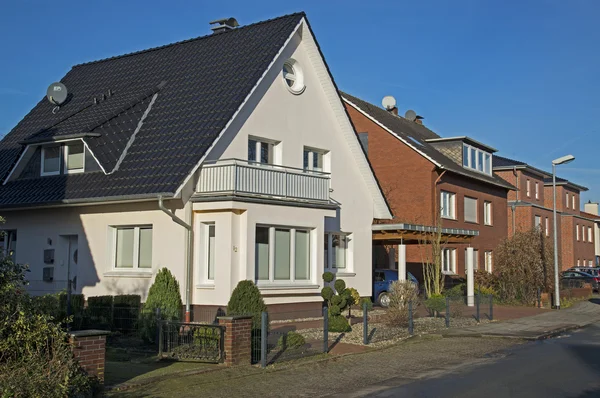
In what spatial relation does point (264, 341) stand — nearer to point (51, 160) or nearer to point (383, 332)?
point (383, 332)

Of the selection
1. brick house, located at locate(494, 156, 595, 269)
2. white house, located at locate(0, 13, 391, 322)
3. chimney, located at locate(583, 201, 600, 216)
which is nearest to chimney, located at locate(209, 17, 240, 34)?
white house, located at locate(0, 13, 391, 322)

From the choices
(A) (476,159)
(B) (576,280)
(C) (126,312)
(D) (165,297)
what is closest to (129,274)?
(D) (165,297)

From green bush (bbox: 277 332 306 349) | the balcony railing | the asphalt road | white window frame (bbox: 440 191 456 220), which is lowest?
the asphalt road

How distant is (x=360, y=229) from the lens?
25.7m

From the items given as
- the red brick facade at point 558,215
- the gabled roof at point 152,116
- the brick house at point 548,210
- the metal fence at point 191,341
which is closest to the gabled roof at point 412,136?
the brick house at point 548,210

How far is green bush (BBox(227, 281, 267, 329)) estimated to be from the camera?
17.4 m

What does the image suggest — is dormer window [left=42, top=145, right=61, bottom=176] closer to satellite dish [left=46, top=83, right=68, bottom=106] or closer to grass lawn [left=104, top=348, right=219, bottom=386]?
satellite dish [left=46, top=83, right=68, bottom=106]

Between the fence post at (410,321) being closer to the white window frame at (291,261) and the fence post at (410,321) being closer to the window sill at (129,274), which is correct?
the white window frame at (291,261)

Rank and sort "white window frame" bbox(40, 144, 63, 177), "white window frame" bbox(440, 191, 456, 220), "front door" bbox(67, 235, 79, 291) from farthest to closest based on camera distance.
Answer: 1. "white window frame" bbox(440, 191, 456, 220)
2. "white window frame" bbox(40, 144, 63, 177)
3. "front door" bbox(67, 235, 79, 291)

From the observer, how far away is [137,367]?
44.1 ft

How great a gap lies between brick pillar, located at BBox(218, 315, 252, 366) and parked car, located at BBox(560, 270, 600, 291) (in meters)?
25.0

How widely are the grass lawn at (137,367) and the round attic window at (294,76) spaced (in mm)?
11002

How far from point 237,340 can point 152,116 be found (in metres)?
10.7

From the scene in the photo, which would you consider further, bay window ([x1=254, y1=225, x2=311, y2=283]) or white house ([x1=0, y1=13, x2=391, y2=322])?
bay window ([x1=254, y1=225, x2=311, y2=283])
